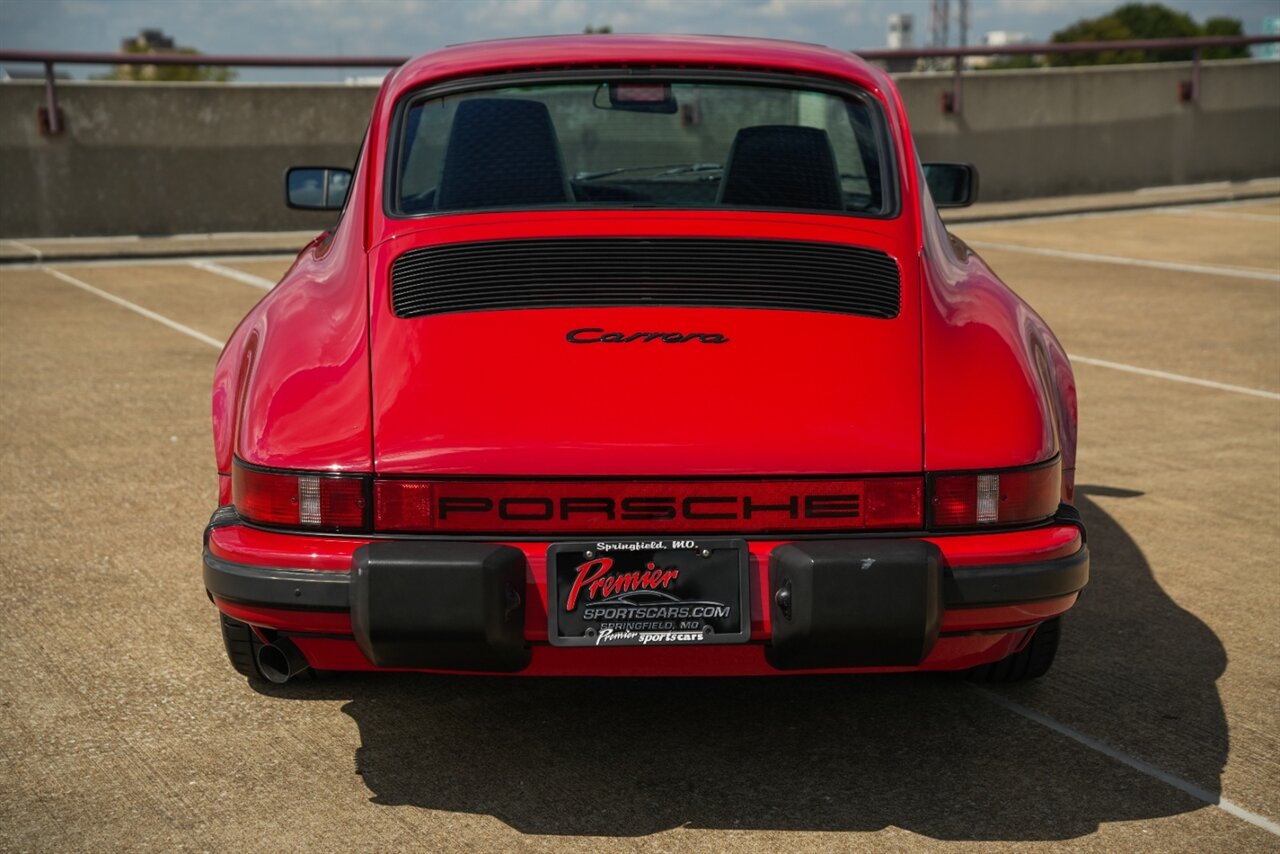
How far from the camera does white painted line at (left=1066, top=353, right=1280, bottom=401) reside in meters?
7.94

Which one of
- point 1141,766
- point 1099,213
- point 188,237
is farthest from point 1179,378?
point 188,237

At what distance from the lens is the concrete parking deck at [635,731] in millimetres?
3281

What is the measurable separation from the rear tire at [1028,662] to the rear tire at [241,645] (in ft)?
6.10

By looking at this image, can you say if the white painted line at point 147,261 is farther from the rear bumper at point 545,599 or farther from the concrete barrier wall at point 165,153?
the rear bumper at point 545,599

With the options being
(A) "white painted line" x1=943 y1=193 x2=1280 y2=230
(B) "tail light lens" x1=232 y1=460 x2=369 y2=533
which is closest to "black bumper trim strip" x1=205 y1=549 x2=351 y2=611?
(B) "tail light lens" x1=232 y1=460 x2=369 y2=533

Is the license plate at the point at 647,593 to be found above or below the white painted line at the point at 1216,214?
above

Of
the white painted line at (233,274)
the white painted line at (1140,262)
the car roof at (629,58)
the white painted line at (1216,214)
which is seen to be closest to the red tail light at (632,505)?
the car roof at (629,58)

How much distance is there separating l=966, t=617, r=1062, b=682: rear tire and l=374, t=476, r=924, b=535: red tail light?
0.97m

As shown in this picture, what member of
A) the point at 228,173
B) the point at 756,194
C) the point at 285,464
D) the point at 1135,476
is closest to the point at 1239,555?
the point at 1135,476

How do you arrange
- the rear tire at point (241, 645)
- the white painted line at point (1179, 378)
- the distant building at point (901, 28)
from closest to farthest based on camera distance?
1. the rear tire at point (241, 645)
2. the white painted line at point (1179, 378)
3. the distant building at point (901, 28)

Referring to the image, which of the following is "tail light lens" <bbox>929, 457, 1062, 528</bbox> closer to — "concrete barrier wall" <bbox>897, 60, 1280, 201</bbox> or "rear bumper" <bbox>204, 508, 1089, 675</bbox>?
"rear bumper" <bbox>204, 508, 1089, 675</bbox>

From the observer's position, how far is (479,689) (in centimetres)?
409

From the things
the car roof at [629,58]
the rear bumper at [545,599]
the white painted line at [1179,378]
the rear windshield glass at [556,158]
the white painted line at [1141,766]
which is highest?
the car roof at [629,58]

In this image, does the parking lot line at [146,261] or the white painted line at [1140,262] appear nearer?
the white painted line at [1140,262]
